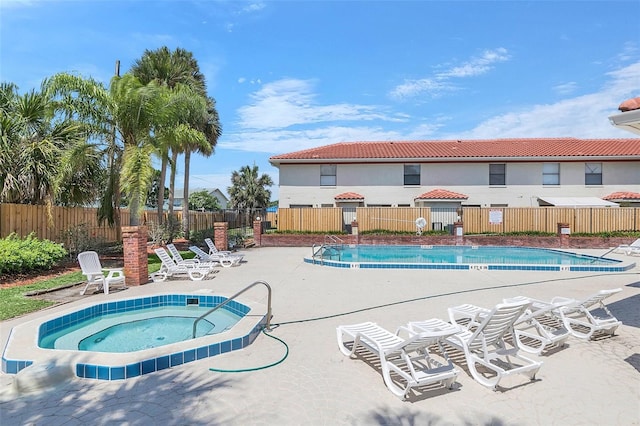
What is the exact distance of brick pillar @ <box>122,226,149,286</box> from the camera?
1031 cm

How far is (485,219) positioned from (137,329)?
2213cm

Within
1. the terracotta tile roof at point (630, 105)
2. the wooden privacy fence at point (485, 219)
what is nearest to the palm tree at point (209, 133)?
the wooden privacy fence at point (485, 219)

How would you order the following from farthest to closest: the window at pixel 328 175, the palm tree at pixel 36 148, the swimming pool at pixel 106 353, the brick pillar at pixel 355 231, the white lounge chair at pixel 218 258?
the window at pixel 328 175, the brick pillar at pixel 355 231, the white lounge chair at pixel 218 258, the palm tree at pixel 36 148, the swimming pool at pixel 106 353

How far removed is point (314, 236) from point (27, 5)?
17.4m

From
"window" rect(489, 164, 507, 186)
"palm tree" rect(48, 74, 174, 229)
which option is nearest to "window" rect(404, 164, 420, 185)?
"window" rect(489, 164, 507, 186)

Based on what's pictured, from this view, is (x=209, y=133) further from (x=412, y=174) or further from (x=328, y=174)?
(x=412, y=174)

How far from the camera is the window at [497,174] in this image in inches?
1079

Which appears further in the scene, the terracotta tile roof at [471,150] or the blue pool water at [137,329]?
the terracotta tile roof at [471,150]

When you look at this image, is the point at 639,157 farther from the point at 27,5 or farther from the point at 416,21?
the point at 27,5

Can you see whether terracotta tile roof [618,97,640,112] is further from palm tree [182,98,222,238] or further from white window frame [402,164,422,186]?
palm tree [182,98,222,238]

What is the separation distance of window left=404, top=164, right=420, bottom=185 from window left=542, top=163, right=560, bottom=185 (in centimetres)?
897

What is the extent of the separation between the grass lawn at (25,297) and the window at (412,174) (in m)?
21.8

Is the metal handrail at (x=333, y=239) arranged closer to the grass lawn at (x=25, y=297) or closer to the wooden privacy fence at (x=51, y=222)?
the wooden privacy fence at (x=51, y=222)

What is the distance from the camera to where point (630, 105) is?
5910 mm
